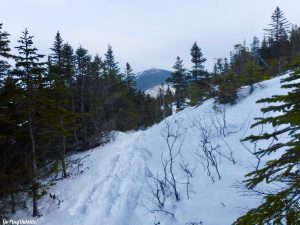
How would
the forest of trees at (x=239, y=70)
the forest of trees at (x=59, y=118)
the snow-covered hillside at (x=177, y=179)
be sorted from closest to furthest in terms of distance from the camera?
the forest of trees at (x=59, y=118) < the snow-covered hillside at (x=177, y=179) < the forest of trees at (x=239, y=70)

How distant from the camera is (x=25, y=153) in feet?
60.8

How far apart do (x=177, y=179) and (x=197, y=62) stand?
131 feet

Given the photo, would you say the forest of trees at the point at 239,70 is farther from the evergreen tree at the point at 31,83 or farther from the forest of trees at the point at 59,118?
the evergreen tree at the point at 31,83

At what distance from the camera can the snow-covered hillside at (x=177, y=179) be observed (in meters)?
12.0

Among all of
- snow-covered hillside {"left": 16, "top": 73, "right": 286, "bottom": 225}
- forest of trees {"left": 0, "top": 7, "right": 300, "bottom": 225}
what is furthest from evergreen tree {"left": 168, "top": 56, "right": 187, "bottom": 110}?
snow-covered hillside {"left": 16, "top": 73, "right": 286, "bottom": 225}

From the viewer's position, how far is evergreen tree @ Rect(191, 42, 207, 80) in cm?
5253

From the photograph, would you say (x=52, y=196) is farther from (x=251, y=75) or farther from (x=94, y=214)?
(x=251, y=75)

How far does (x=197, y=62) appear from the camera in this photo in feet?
174

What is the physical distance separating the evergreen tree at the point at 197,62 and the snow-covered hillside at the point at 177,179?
30233mm

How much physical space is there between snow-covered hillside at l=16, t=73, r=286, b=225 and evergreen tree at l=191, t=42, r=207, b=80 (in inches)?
1190

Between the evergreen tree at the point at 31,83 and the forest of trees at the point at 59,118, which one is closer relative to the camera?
the forest of trees at the point at 59,118

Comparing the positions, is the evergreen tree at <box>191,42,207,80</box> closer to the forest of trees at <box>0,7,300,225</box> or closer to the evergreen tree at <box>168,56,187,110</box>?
the evergreen tree at <box>168,56,187,110</box>

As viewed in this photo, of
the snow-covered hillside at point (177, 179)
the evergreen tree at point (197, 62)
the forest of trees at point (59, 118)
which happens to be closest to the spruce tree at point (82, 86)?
the forest of trees at point (59, 118)

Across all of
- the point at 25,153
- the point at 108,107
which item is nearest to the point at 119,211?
the point at 25,153
